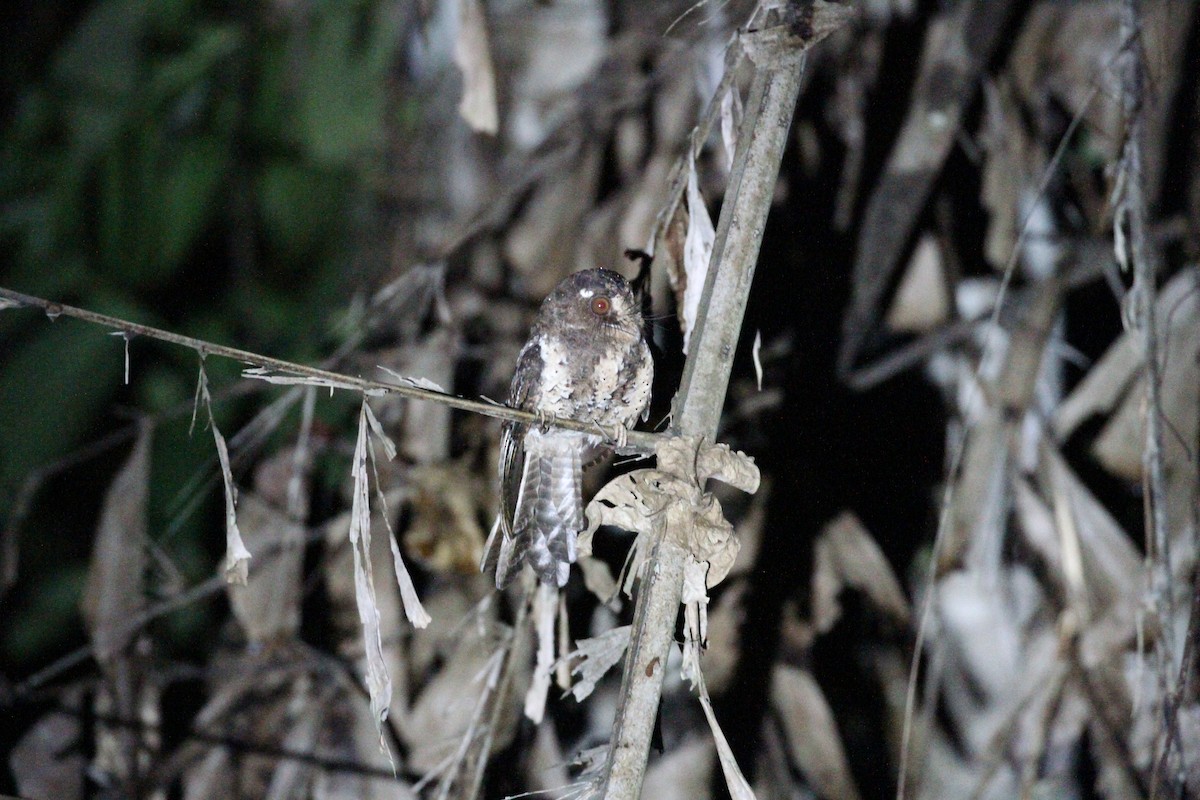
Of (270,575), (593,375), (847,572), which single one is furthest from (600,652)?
(270,575)

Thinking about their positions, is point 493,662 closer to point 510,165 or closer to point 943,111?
point 943,111

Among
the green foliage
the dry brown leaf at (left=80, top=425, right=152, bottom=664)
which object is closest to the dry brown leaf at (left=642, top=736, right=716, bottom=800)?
the dry brown leaf at (left=80, top=425, right=152, bottom=664)

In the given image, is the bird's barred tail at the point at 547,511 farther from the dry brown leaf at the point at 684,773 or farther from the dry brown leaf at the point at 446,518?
the dry brown leaf at the point at 684,773

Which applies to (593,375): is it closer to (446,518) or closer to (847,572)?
(446,518)

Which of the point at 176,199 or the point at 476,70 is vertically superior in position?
the point at 176,199

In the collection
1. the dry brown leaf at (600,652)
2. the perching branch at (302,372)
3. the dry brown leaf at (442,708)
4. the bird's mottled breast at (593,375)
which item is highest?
the bird's mottled breast at (593,375)

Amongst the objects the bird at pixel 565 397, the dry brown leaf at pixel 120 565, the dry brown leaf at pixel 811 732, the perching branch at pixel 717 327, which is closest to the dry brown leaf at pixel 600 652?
the perching branch at pixel 717 327
